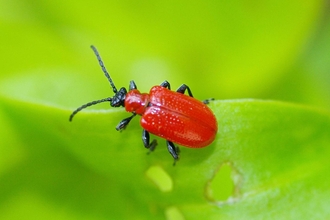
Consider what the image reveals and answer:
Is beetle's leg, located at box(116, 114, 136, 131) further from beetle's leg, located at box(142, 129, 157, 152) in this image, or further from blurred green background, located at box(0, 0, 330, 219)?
blurred green background, located at box(0, 0, 330, 219)

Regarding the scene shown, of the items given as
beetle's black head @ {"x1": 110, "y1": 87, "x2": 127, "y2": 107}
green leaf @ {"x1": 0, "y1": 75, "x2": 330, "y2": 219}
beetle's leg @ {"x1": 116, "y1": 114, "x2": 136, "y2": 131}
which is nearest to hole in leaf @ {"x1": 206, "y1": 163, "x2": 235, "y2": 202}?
green leaf @ {"x1": 0, "y1": 75, "x2": 330, "y2": 219}

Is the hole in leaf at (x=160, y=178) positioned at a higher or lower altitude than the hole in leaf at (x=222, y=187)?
higher

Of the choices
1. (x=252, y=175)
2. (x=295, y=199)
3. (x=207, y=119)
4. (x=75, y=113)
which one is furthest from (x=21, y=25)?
(x=295, y=199)

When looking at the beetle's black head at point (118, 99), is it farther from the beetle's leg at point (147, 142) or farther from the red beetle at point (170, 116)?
the beetle's leg at point (147, 142)

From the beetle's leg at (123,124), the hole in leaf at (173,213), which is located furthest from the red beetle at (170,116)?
the hole in leaf at (173,213)

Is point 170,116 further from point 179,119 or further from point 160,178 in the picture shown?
point 160,178

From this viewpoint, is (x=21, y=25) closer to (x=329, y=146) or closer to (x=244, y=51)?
(x=244, y=51)

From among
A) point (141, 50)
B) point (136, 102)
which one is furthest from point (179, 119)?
point (141, 50)
